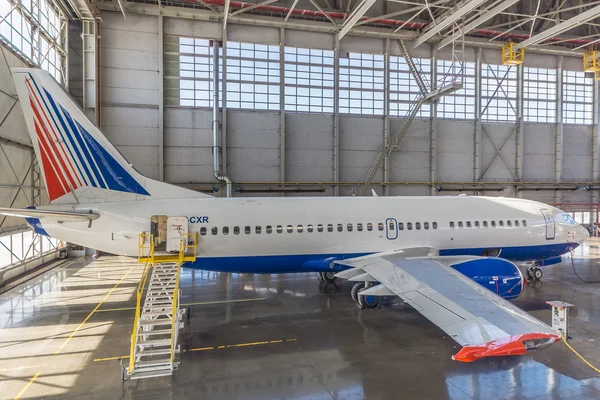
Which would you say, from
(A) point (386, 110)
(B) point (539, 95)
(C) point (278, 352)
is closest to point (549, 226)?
(C) point (278, 352)

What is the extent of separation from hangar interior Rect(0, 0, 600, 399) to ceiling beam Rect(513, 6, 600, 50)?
0.12 metres

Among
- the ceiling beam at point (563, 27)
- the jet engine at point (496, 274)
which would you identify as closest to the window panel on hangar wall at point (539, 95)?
the ceiling beam at point (563, 27)

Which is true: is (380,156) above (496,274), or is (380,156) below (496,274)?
above

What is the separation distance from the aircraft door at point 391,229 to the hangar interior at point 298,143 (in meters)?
3.09

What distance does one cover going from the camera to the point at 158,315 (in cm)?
993

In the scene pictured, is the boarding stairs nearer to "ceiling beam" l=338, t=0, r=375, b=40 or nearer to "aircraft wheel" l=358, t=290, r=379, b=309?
"aircraft wheel" l=358, t=290, r=379, b=309

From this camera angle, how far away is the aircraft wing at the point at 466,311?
6766 millimetres

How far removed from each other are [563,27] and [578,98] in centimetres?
1170

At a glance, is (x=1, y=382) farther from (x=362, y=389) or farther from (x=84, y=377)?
(x=362, y=389)

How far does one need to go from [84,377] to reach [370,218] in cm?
1136

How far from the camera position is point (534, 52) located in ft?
110

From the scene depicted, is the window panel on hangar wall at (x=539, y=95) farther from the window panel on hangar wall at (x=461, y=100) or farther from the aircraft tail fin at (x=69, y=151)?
the aircraft tail fin at (x=69, y=151)

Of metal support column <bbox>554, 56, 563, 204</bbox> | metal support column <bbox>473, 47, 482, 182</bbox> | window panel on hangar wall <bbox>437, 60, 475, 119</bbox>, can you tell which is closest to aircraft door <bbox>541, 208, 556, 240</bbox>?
metal support column <bbox>473, 47, 482, 182</bbox>

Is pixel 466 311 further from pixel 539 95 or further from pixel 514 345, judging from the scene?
pixel 539 95
